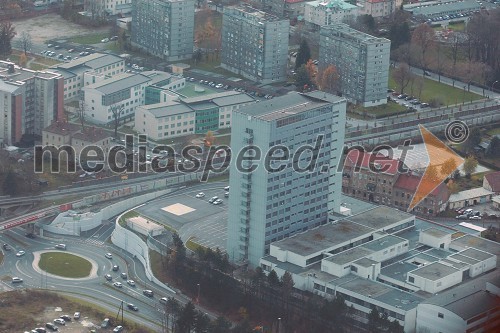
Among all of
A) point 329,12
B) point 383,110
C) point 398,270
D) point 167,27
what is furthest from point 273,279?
point 329,12

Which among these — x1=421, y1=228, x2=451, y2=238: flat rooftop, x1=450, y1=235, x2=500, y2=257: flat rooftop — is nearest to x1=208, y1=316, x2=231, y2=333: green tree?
x1=421, y1=228, x2=451, y2=238: flat rooftop

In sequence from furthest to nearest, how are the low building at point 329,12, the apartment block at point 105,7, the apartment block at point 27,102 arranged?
1. the apartment block at point 105,7
2. the low building at point 329,12
3. the apartment block at point 27,102

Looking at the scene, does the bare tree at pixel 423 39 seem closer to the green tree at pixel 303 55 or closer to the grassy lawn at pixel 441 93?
the grassy lawn at pixel 441 93

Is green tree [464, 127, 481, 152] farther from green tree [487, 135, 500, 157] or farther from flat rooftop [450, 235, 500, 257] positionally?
flat rooftop [450, 235, 500, 257]

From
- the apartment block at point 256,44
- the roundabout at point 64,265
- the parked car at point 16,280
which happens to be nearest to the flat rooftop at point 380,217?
the roundabout at point 64,265

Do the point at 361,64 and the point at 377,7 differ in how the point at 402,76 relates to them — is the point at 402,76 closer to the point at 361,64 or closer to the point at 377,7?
the point at 361,64

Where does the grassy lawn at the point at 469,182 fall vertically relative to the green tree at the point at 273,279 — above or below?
below

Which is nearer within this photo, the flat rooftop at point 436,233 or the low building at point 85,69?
the flat rooftop at point 436,233
